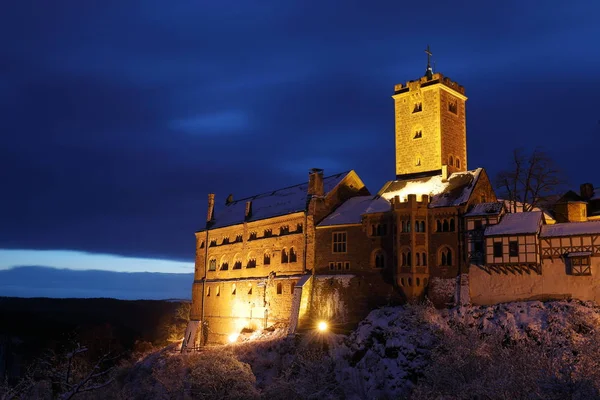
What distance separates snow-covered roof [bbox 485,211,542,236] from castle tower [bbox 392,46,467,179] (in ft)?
35.2

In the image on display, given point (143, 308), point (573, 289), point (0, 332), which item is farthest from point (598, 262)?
point (143, 308)

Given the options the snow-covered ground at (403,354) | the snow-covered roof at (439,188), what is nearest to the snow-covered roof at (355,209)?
the snow-covered roof at (439,188)

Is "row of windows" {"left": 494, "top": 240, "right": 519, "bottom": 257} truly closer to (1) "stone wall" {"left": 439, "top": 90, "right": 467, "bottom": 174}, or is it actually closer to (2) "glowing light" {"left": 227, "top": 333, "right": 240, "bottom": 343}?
(1) "stone wall" {"left": 439, "top": 90, "right": 467, "bottom": 174}

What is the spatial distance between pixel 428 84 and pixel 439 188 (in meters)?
11.5

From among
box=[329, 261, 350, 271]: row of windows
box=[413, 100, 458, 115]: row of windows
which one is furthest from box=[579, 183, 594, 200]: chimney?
box=[329, 261, 350, 271]: row of windows

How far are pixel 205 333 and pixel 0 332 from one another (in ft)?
130

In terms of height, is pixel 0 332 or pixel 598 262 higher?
pixel 598 262

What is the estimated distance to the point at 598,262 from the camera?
3875 centimetres

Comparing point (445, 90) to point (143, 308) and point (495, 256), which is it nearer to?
point (495, 256)

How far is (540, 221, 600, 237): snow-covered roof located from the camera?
39.4 metres

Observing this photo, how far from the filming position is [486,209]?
42844 mm

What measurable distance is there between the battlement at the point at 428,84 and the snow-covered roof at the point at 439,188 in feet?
30.5

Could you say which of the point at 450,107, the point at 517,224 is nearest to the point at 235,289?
the point at 450,107

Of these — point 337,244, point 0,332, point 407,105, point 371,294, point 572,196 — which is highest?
point 407,105
